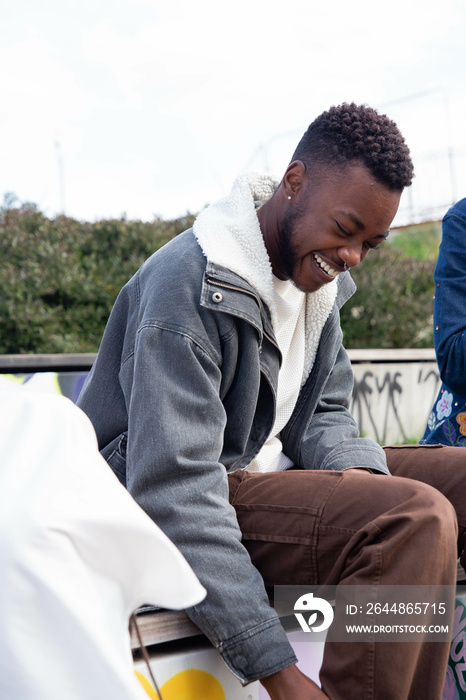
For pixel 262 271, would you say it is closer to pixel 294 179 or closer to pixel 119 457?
pixel 294 179

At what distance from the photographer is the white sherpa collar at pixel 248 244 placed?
1847 mm

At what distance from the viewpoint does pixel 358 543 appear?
157 cm

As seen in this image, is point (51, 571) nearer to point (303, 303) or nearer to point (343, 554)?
point (343, 554)

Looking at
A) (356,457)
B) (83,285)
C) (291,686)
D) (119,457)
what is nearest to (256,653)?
(291,686)

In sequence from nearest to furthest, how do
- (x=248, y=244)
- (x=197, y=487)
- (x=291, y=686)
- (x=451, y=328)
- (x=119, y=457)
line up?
(x=291, y=686)
(x=197, y=487)
(x=119, y=457)
(x=248, y=244)
(x=451, y=328)

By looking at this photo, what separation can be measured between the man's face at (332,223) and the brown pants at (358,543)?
0.59 m

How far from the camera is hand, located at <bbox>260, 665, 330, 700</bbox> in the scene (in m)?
1.43

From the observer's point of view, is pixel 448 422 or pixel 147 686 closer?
pixel 147 686

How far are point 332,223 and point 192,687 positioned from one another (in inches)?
47.7

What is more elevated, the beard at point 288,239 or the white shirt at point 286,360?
the beard at point 288,239

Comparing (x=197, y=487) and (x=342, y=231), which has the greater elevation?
(x=342, y=231)

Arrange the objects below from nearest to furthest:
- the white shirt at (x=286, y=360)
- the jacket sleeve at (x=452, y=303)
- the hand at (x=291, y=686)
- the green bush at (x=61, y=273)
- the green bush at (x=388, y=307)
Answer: the hand at (x=291, y=686)
the white shirt at (x=286, y=360)
the jacket sleeve at (x=452, y=303)
the green bush at (x=61, y=273)
the green bush at (x=388, y=307)

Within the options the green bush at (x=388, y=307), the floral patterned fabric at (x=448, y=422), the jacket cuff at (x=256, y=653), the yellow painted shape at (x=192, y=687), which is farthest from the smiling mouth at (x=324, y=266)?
the green bush at (x=388, y=307)

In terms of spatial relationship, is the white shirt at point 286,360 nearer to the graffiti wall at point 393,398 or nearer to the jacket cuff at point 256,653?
the jacket cuff at point 256,653
